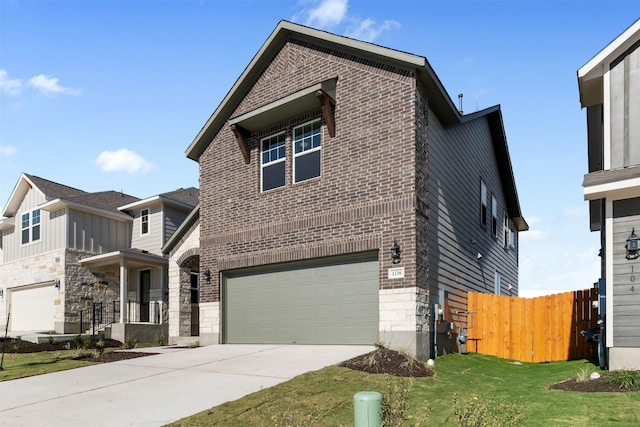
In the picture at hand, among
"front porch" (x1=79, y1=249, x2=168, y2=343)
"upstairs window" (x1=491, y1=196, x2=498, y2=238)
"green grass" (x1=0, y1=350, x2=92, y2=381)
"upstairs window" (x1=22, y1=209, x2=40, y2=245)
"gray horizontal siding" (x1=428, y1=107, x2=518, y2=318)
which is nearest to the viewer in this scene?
"green grass" (x1=0, y1=350, x2=92, y2=381)

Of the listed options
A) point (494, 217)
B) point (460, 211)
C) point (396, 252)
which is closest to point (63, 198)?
point (460, 211)

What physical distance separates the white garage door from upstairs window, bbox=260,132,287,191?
1406 cm

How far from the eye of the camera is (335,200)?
43.5 feet

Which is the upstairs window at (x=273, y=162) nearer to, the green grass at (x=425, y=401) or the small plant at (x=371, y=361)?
the small plant at (x=371, y=361)

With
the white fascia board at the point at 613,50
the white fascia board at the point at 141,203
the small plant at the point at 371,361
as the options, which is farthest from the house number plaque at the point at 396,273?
the white fascia board at the point at 141,203

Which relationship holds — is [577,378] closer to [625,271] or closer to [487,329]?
[625,271]

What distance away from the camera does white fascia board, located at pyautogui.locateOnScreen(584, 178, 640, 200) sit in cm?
984

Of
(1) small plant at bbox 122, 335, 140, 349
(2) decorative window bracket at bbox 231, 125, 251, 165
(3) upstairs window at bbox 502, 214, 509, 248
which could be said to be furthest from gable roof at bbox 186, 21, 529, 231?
(1) small plant at bbox 122, 335, 140, 349

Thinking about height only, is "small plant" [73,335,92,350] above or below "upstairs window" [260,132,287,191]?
below

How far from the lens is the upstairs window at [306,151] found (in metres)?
14.1

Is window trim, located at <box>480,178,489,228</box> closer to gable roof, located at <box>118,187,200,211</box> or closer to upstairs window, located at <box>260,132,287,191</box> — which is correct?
upstairs window, located at <box>260,132,287,191</box>

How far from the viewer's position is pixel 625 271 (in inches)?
401

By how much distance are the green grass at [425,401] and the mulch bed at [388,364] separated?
345 mm

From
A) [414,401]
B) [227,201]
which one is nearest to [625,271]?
[414,401]
